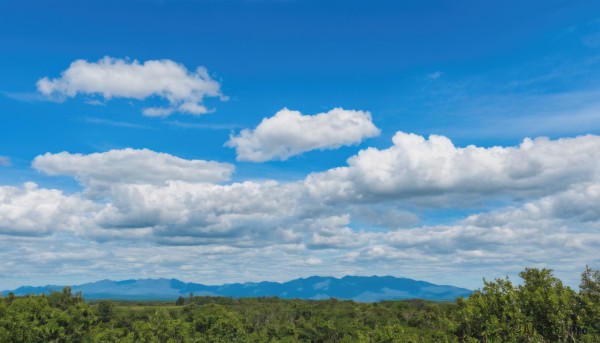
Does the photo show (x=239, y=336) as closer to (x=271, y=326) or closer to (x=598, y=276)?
(x=271, y=326)

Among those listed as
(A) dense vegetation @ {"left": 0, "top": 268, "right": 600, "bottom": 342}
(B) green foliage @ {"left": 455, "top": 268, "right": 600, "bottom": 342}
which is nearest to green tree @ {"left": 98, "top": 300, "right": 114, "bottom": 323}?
(A) dense vegetation @ {"left": 0, "top": 268, "right": 600, "bottom": 342}

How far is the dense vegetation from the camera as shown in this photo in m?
70.1

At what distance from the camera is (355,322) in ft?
440

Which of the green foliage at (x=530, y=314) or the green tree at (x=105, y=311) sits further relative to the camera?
the green tree at (x=105, y=311)

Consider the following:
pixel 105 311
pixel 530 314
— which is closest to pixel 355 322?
pixel 530 314

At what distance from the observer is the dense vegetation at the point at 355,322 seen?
70062 mm

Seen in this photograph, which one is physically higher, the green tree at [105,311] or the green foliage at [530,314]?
the green foliage at [530,314]

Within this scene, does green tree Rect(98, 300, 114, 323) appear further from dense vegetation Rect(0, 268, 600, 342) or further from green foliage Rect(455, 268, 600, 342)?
green foliage Rect(455, 268, 600, 342)

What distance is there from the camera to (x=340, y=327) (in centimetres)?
13562

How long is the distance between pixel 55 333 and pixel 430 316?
10673 cm

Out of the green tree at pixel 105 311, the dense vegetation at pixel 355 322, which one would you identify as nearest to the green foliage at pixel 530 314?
the dense vegetation at pixel 355 322

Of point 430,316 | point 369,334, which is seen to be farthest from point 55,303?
point 430,316

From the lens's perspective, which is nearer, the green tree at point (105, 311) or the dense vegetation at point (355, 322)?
the dense vegetation at point (355, 322)

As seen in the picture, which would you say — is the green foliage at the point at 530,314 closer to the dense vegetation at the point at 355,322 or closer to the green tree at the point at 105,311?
the dense vegetation at the point at 355,322
